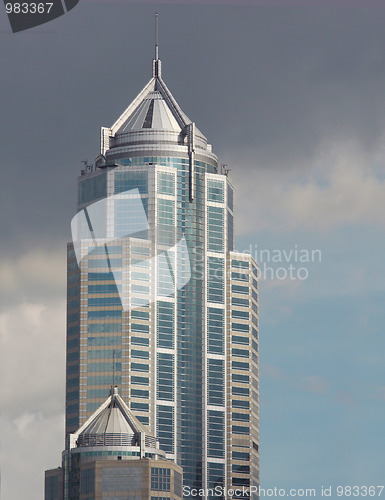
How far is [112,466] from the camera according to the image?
173 meters

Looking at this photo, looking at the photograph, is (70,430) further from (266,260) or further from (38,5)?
(38,5)

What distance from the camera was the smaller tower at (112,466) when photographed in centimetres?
16950

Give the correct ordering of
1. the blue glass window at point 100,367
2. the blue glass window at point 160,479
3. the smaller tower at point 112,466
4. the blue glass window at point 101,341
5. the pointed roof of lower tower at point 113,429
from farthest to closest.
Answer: the blue glass window at point 101,341 → the blue glass window at point 100,367 → the pointed roof of lower tower at point 113,429 → the smaller tower at point 112,466 → the blue glass window at point 160,479

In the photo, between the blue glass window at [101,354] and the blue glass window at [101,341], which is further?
the blue glass window at [101,341]

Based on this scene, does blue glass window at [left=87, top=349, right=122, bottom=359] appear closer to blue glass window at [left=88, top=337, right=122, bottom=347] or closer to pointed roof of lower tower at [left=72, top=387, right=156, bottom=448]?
blue glass window at [left=88, top=337, right=122, bottom=347]

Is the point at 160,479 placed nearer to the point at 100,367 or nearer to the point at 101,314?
the point at 100,367

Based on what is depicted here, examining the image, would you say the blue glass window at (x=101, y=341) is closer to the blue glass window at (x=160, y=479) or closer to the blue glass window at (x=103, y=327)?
the blue glass window at (x=103, y=327)

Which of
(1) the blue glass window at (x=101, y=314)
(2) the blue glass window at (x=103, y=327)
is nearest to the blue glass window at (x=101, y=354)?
(2) the blue glass window at (x=103, y=327)

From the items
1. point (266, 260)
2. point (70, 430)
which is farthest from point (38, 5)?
point (70, 430)

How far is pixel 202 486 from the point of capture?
653 feet

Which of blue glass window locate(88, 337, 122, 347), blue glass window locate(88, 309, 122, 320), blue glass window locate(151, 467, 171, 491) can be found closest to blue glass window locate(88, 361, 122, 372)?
blue glass window locate(88, 337, 122, 347)

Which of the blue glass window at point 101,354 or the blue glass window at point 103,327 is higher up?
the blue glass window at point 103,327

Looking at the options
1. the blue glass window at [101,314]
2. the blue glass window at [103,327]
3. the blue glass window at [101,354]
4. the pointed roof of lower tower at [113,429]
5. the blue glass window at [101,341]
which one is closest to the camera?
the pointed roof of lower tower at [113,429]

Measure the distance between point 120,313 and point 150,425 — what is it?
48.7ft
